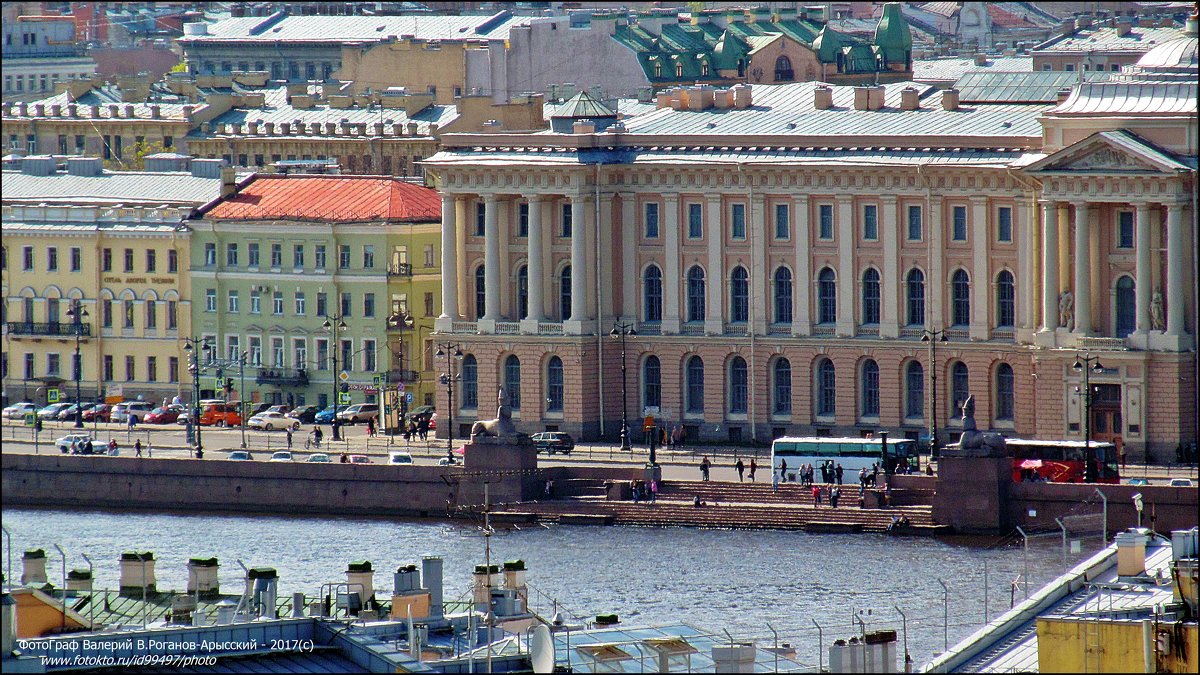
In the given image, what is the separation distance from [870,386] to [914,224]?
354 cm

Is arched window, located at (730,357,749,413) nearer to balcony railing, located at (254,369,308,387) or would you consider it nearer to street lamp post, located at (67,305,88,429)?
balcony railing, located at (254,369,308,387)

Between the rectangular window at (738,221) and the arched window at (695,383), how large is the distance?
2.86m

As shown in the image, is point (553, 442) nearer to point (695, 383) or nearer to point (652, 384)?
point (652, 384)

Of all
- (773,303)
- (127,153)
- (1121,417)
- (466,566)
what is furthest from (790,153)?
(127,153)

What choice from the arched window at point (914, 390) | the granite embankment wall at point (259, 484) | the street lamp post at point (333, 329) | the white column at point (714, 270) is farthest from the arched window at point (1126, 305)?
the street lamp post at point (333, 329)

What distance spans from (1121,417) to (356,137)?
35633 millimetres

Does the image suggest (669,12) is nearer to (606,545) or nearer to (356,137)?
(356,137)

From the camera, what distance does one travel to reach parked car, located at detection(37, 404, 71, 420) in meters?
88.3

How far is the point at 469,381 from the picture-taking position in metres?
88.2

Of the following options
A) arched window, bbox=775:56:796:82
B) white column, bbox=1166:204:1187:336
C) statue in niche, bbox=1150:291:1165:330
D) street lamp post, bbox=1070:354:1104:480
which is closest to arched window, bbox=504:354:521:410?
street lamp post, bbox=1070:354:1104:480

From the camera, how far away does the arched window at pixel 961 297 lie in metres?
83.6

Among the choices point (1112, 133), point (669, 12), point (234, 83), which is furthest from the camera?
point (669, 12)

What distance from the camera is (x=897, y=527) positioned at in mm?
73750

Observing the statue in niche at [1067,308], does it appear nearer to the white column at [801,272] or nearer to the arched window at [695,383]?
the white column at [801,272]
